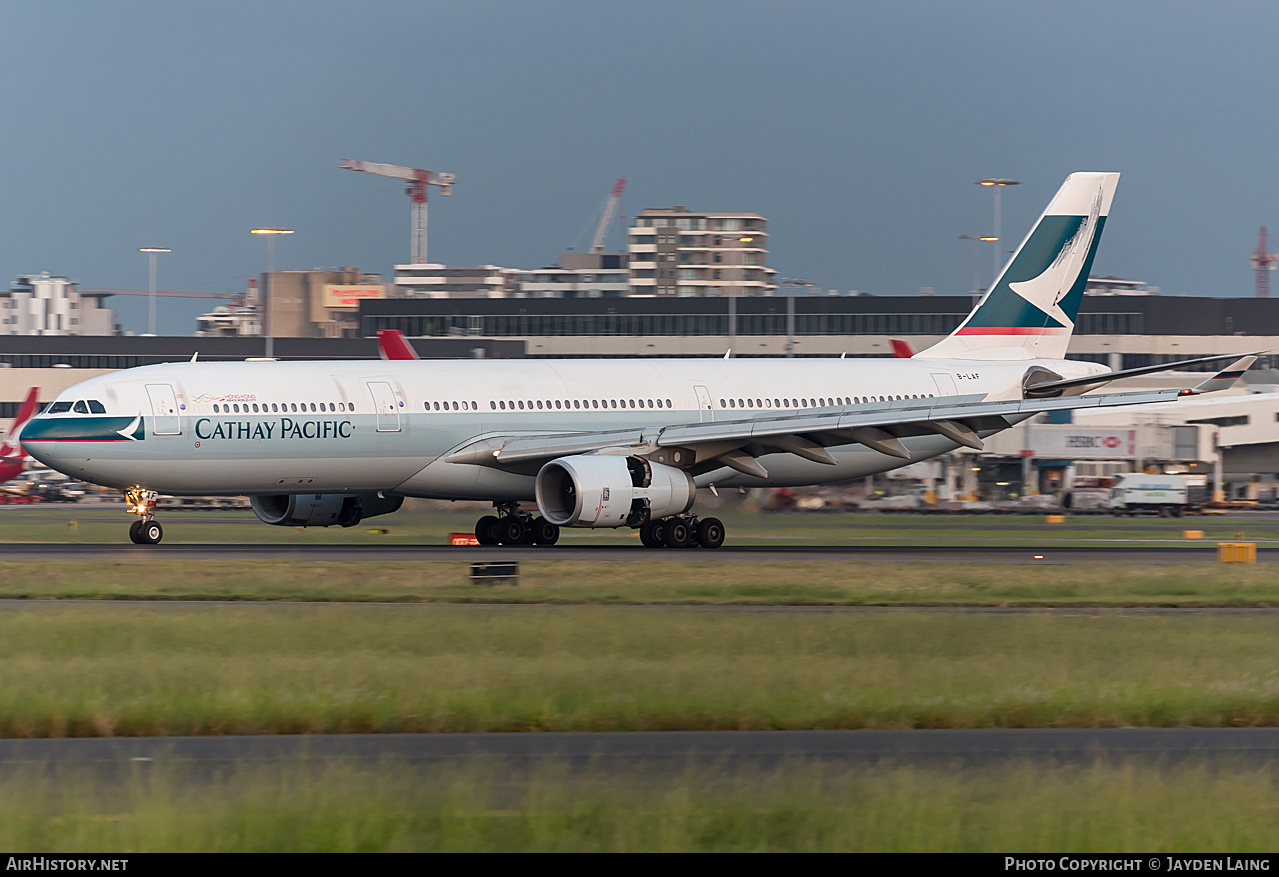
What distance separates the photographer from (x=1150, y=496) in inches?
2734

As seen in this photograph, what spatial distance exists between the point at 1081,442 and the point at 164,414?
57.1 m

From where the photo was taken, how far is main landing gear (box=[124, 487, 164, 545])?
112 ft

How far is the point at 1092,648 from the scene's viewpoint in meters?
18.0

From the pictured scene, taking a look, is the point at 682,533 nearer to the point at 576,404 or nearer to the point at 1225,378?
the point at 576,404

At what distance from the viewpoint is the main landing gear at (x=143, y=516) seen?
112 ft

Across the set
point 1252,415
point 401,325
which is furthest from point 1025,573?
point 401,325

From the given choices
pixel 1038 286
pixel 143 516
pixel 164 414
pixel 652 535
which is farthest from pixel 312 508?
pixel 1038 286

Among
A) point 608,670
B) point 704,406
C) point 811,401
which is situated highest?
point 811,401

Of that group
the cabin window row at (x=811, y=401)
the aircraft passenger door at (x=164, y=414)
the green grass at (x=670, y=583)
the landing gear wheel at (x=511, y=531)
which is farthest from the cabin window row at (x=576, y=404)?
the aircraft passenger door at (x=164, y=414)

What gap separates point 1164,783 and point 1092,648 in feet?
24.5

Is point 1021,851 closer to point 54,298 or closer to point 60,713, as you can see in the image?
point 60,713

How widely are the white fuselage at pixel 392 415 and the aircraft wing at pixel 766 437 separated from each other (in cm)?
74

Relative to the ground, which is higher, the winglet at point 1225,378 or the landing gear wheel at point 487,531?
the winglet at point 1225,378

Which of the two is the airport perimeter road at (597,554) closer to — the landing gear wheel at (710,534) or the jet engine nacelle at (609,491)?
the landing gear wheel at (710,534)
